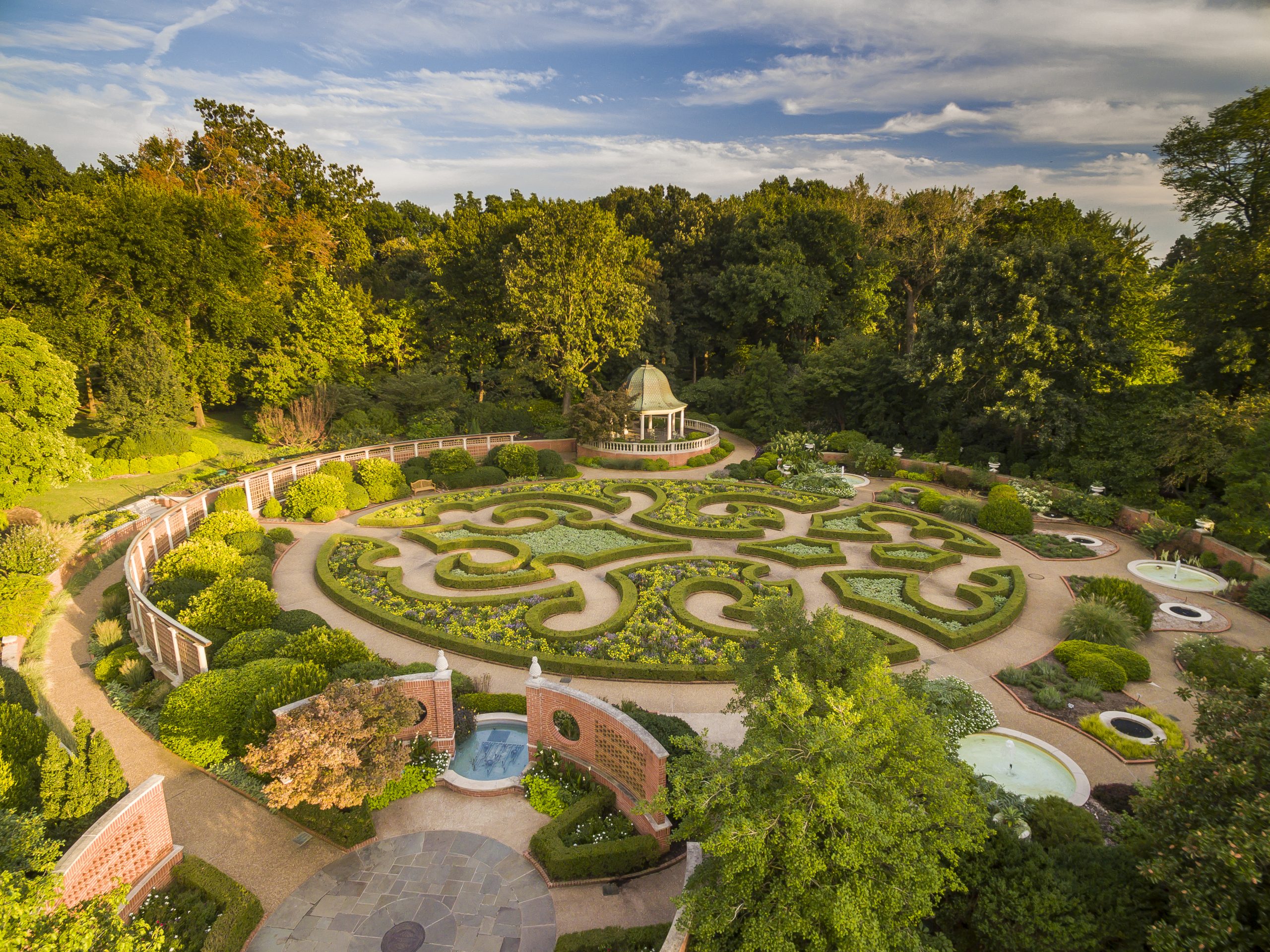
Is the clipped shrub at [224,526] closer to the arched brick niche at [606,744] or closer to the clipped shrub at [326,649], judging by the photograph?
the clipped shrub at [326,649]

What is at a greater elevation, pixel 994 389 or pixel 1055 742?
pixel 994 389

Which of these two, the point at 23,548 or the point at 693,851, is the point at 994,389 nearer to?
the point at 693,851

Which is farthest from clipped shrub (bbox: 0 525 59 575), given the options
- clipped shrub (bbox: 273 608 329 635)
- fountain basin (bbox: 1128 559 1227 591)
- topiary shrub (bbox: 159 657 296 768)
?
fountain basin (bbox: 1128 559 1227 591)

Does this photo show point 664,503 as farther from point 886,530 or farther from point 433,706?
point 433,706

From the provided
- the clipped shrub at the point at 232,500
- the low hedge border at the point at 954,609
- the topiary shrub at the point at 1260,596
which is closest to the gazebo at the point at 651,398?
the low hedge border at the point at 954,609

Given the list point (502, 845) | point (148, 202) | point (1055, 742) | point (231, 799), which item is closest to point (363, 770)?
point (502, 845)
